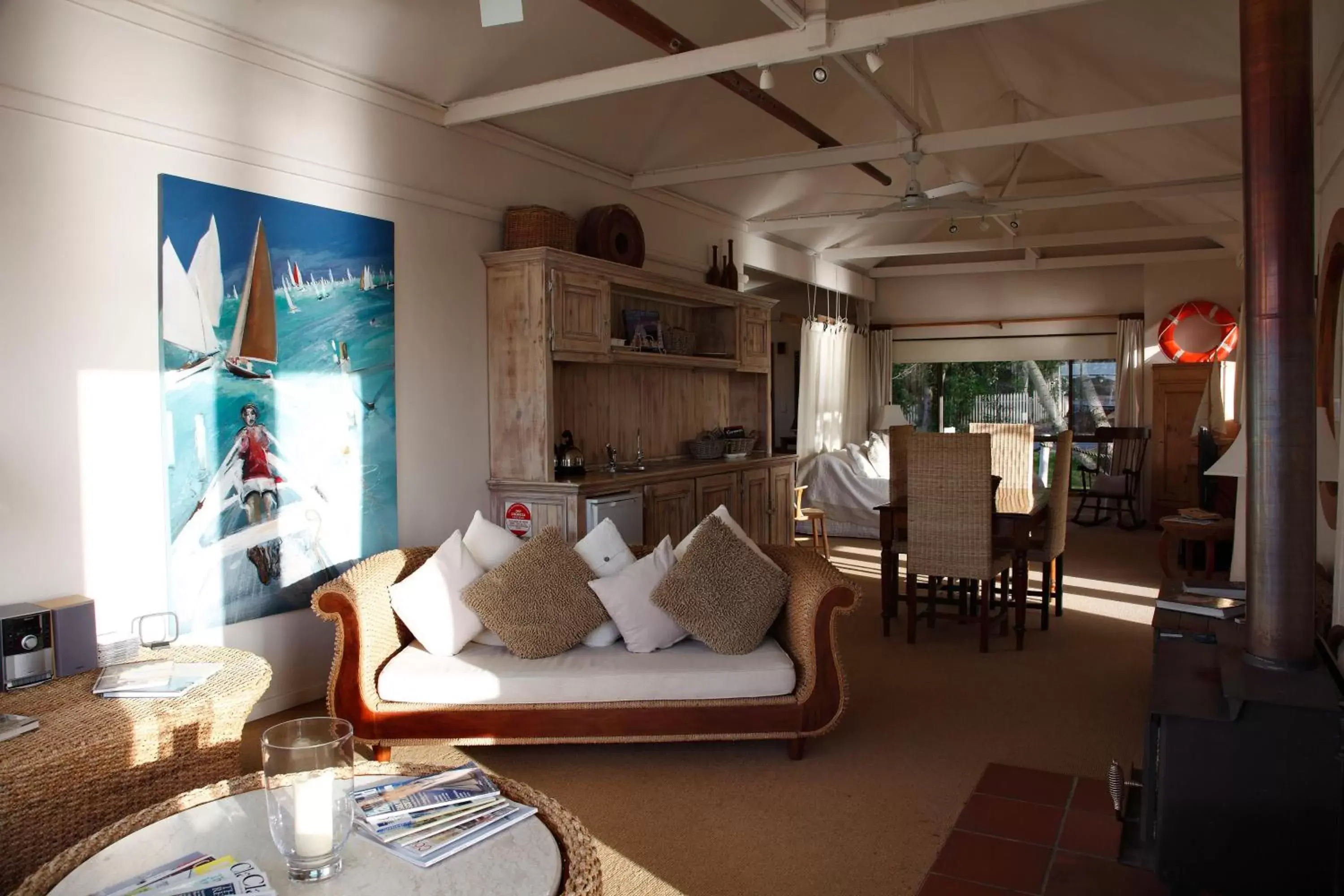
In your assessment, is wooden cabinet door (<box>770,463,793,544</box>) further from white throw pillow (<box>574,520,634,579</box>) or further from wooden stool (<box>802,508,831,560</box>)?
white throw pillow (<box>574,520,634,579</box>)

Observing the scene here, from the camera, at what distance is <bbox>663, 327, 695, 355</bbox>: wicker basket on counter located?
632cm

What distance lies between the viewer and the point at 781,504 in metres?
7.19

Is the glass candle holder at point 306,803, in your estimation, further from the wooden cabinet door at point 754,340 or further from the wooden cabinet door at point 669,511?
the wooden cabinet door at point 754,340

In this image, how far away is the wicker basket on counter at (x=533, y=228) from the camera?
4969 millimetres

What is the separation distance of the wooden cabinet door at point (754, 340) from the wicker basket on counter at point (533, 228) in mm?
2105

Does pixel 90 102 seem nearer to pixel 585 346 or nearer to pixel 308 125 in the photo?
pixel 308 125

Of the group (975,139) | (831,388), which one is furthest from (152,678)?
(831,388)

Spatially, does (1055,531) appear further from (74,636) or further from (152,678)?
(74,636)

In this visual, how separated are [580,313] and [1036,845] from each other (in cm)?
332

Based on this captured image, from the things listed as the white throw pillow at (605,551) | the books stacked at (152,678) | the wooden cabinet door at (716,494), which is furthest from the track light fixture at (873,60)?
the books stacked at (152,678)

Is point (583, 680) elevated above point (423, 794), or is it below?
below

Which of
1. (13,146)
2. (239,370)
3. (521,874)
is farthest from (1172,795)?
(13,146)

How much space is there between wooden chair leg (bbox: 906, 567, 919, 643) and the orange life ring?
5.87 m

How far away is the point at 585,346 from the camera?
5.12 metres
